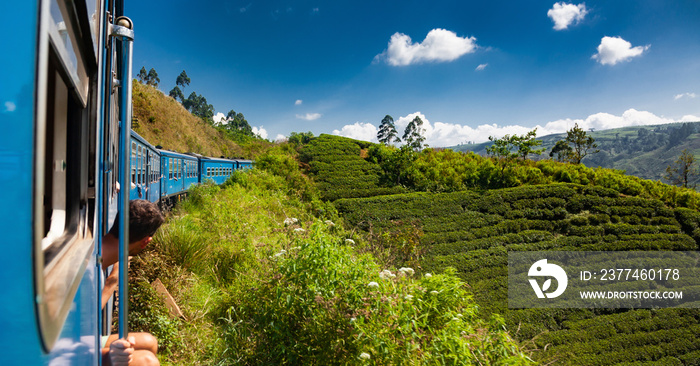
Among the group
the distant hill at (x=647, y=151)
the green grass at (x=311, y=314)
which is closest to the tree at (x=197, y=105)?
the green grass at (x=311, y=314)

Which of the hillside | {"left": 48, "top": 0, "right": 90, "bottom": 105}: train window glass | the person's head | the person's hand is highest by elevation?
the hillside

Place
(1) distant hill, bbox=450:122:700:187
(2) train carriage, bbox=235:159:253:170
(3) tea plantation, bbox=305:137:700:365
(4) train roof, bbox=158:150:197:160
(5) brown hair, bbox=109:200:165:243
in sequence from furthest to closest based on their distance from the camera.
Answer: (1) distant hill, bbox=450:122:700:187 < (2) train carriage, bbox=235:159:253:170 < (4) train roof, bbox=158:150:197:160 < (3) tea plantation, bbox=305:137:700:365 < (5) brown hair, bbox=109:200:165:243

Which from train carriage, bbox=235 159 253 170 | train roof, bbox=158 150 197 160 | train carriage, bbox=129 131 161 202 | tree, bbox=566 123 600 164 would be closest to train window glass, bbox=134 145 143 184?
train carriage, bbox=129 131 161 202

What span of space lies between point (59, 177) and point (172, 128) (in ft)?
103

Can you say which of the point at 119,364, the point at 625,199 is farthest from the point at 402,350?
the point at 625,199

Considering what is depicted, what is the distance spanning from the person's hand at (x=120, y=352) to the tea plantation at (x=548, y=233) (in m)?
6.95

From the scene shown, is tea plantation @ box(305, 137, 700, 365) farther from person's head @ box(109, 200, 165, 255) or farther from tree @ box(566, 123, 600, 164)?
tree @ box(566, 123, 600, 164)

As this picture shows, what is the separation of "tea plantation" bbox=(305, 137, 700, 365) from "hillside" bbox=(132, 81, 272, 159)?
16330mm

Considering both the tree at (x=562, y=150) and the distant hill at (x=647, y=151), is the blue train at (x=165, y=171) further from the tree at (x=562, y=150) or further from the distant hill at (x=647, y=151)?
the distant hill at (x=647, y=151)

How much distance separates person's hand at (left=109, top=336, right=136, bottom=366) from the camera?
1.16 metres

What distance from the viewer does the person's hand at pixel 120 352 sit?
45.7 inches

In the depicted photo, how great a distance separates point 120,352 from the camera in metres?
1.19

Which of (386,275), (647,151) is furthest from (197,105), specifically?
(647,151)

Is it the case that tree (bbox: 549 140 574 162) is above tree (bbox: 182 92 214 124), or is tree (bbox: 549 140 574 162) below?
below
